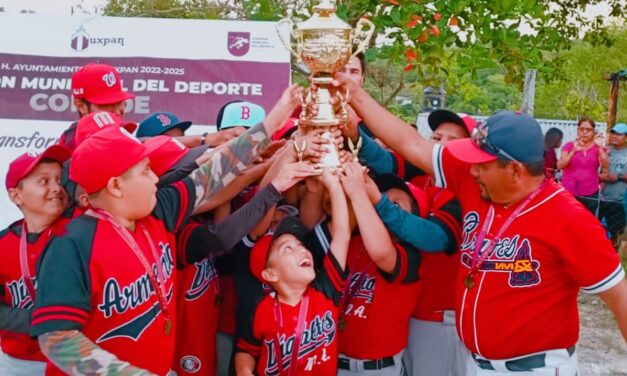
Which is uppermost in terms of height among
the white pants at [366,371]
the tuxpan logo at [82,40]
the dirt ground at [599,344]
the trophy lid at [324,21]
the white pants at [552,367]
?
the tuxpan logo at [82,40]

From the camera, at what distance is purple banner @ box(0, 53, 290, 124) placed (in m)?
5.58

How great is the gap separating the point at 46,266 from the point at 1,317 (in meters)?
0.67

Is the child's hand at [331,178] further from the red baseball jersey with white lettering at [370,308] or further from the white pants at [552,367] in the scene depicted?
the white pants at [552,367]

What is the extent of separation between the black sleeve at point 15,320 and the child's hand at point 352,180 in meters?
1.31

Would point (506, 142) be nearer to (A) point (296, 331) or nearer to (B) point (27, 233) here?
(A) point (296, 331)

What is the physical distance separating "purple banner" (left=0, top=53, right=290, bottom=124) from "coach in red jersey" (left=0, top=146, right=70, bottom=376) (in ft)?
10.3

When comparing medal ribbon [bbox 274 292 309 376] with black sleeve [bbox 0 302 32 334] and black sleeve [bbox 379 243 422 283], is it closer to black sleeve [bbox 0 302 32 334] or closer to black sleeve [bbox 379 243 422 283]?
black sleeve [bbox 379 243 422 283]

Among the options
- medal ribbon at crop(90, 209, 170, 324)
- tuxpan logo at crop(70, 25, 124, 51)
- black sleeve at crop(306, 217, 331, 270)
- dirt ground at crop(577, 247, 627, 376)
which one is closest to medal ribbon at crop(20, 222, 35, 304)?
medal ribbon at crop(90, 209, 170, 324)

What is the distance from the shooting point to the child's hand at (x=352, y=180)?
263cm

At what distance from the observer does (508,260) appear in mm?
2564

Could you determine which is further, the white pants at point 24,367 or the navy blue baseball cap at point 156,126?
the navy blue baseball cap at point 156,126

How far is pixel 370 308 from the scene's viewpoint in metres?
2.90

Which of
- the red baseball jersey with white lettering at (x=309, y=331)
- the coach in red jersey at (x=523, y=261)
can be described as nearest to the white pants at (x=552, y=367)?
the coach in red jersey at (x=523, y=261)

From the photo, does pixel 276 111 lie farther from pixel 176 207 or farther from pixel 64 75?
pixel 64 75
